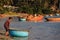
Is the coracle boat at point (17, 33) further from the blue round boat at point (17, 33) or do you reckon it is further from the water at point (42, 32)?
the water at point (42, 32)

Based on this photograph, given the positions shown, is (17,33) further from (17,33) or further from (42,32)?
(42,32)

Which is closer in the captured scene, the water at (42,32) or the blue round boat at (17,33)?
the blue round boat at (17,33)

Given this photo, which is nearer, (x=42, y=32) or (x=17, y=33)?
(x=17, y=33)

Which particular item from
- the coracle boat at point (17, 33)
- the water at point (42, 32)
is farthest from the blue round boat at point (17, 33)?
the water at point (42, 32)

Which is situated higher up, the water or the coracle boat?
the coracle boat

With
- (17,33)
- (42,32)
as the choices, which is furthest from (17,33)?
Answer: (42,32)

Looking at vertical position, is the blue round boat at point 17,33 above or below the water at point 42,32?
above

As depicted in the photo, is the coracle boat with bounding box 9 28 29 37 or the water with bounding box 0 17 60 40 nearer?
the coracle boat with bounding box 9 28 29 37

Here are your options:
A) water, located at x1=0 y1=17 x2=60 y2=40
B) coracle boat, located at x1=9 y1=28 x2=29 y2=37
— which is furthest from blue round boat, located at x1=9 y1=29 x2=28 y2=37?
water, located at x1=0 y1=17 x2=60 y2=40

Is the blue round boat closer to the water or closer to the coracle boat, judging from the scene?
the coracle boat

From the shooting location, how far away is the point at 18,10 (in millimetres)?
59781

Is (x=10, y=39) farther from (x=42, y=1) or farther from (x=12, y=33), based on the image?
(x=42, y=1)

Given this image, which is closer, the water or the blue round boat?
the blue round boat

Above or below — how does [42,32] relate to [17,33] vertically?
below
